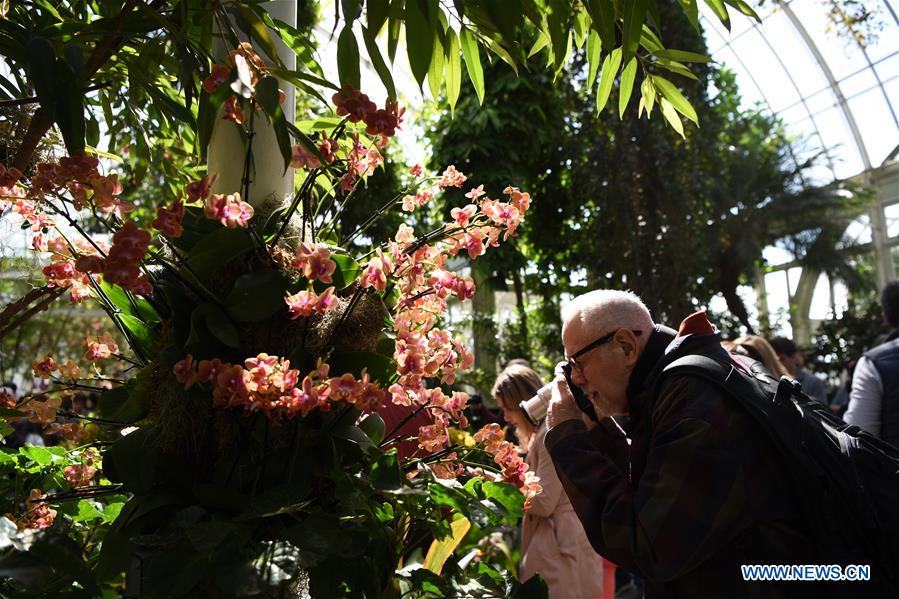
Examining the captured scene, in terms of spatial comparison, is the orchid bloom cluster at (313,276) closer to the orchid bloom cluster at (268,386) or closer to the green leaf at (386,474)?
the orchid bloom cluster at (268,386)

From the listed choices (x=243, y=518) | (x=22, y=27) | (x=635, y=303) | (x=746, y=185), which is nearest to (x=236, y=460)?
(x=243, y=518)

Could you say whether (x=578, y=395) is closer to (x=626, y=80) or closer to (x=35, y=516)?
(x=626, y=80)

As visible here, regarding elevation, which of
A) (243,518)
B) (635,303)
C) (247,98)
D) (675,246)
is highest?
(675,246)

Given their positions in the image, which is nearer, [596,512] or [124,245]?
[124,245]

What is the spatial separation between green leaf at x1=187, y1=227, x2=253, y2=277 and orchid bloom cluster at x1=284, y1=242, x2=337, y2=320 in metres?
0.10

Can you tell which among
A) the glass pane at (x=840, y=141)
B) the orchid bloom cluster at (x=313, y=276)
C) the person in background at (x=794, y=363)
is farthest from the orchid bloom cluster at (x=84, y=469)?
the glass pane at (x=840, y=141)

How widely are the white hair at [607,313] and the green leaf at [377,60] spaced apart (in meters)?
0.88

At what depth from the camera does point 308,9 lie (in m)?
6.83

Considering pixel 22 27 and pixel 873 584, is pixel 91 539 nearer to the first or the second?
pixel 22 27

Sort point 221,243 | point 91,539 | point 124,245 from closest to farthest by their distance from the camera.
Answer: point 124,245 < point 221,243 < point 91,539

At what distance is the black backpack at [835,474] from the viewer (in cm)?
154

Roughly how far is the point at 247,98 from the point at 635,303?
1172 millimetres

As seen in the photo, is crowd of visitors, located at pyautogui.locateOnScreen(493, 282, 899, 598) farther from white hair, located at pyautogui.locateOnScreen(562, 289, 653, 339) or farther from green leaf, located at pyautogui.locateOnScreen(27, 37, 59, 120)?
green leaf, located at pyautogui.locateOnScreen(27, 37, 59, 120)

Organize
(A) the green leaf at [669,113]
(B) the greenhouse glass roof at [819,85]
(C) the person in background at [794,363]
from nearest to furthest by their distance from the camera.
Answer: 1. (A) the green leaf at [669,113]
2. (C) the person in background at [794,363]
3. (B) the greenhouse glass roof at [819,85]
